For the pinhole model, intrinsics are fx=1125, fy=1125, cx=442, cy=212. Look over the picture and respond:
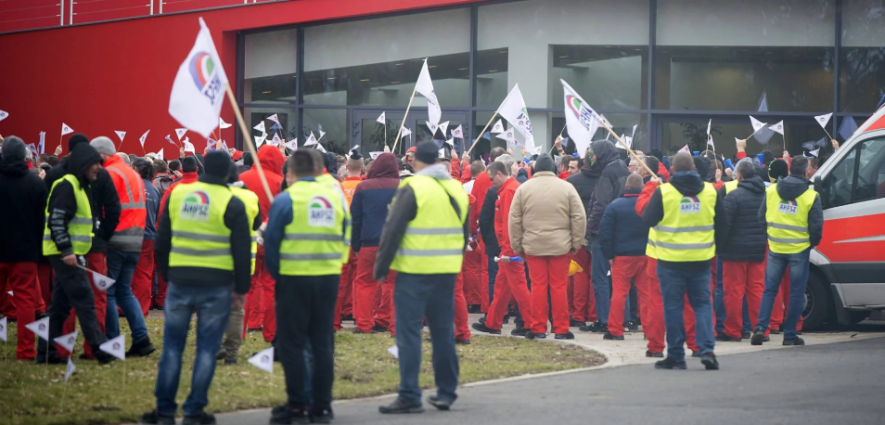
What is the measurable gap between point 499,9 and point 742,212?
11692 millimetres

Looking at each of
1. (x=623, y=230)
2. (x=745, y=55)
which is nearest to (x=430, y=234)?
(x=623, y=230)

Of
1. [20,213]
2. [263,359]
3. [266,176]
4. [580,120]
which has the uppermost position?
[580,120]

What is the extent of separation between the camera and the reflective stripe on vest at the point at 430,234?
8141mm

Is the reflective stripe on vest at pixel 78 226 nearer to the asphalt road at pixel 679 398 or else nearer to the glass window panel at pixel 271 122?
the asphalt road at pixel 679 398

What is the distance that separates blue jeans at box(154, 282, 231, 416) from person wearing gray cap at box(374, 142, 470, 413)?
117cm

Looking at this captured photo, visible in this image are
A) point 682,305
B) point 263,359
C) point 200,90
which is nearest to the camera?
point 263,359

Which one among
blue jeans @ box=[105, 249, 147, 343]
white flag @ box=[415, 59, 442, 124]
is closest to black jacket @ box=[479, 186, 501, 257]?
white flag @ box=[415, 59, 442, 124]

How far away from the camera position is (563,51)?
23.0m

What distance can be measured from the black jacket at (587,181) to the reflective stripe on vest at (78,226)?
6.00 meters

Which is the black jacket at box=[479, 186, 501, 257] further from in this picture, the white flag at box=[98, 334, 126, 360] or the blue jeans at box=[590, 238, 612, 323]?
the white flag at box=[98, 334, 126, 360]

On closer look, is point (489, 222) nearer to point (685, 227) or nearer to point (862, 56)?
point (685, 227)

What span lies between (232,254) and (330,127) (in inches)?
683

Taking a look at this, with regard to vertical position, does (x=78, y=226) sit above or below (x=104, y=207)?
below

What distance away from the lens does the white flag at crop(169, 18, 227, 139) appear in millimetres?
7754
